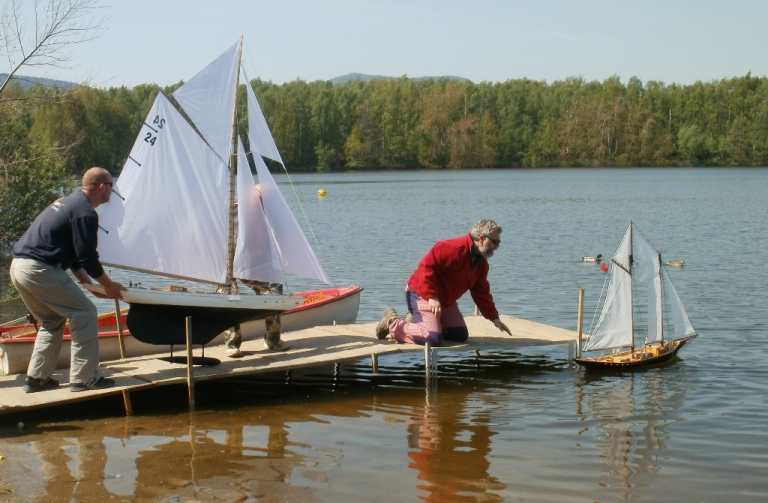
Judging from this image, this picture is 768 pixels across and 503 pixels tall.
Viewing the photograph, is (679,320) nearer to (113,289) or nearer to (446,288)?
(446,288)

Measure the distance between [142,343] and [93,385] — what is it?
101 inches

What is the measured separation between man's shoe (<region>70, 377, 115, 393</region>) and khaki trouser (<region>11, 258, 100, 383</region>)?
0.04 m

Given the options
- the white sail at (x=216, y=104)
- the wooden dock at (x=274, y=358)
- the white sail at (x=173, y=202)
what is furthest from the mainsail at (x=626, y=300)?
the white sail at (x=216, y=104)

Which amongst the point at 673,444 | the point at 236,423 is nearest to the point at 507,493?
the point at 673,444

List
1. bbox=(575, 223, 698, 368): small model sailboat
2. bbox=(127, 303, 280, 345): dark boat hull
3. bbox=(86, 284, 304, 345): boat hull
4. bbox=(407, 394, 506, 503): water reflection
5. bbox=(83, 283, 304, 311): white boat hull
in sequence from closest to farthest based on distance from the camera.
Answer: bbox=(407, 394, 506, 503): water reflection → bbox=(83, 283, 304, 311): white boat hull → bbox=(86, 284, 304, 345): boat hull → bbox=(127, 303, 280, 345): dark boat hull → bbox=(575, 223, 698, 368): small model sailboat

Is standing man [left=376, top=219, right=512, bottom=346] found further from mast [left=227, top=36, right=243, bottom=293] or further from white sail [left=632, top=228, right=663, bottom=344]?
white sail [left=632, top=228, right=663, bottom=344]

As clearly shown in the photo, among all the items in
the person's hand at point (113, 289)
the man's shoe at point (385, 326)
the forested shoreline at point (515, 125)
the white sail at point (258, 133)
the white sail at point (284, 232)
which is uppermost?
the forested shoreline at point (515, 125)

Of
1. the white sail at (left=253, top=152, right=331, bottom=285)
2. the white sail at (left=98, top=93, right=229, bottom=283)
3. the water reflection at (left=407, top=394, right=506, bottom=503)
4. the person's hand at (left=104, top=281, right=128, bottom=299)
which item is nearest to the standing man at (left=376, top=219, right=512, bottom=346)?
the water reflection at (left=407, top=394, right=506, bottom=503)

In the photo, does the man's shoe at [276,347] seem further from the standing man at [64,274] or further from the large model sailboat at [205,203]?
the standing man at [64,274]

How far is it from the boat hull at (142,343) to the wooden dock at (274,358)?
0.35 meters

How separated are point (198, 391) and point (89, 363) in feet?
7.18

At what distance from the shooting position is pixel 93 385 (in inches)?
356

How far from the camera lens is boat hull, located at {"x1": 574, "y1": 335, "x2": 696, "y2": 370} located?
12.3 meters

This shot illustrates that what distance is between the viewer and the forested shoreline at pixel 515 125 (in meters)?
109
